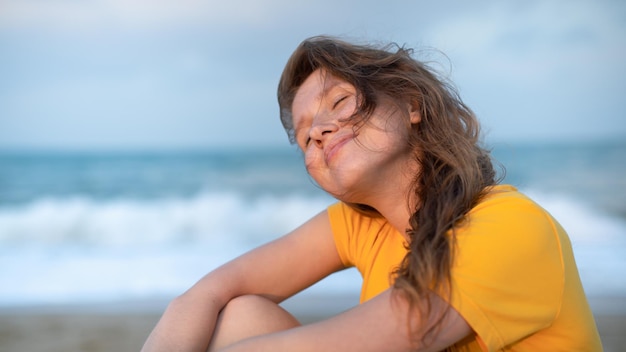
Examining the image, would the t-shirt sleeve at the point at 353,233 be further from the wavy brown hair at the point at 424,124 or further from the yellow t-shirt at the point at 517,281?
the yellow t-shirt at the point at 517,281

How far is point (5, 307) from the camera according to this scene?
188 inches

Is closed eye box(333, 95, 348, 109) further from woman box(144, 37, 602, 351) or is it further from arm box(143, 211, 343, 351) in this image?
arm box(143, 211, 343, 351)

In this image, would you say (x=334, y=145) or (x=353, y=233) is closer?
(x=334, y=145)

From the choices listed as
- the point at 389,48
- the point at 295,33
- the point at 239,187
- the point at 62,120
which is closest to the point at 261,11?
the point at 295,33

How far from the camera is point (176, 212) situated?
34.4 ft

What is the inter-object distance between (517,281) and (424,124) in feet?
1.86

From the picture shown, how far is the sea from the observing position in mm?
5422

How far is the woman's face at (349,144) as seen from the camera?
1.56m

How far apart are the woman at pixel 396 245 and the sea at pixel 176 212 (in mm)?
320

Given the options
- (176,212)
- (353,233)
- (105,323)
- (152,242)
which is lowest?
(353,233)

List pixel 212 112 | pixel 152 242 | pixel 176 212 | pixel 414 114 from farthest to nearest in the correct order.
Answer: pixel 212 112
pixel 176 212
pixel 152 242
pixel 414 114

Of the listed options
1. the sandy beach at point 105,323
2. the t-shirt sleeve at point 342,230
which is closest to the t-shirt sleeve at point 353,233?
the t-shirt sleeve at point 342,230

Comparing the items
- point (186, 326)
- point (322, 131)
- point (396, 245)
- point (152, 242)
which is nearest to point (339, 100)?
point (322, 131)

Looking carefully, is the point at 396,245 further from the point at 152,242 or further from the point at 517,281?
the point at 152,242
